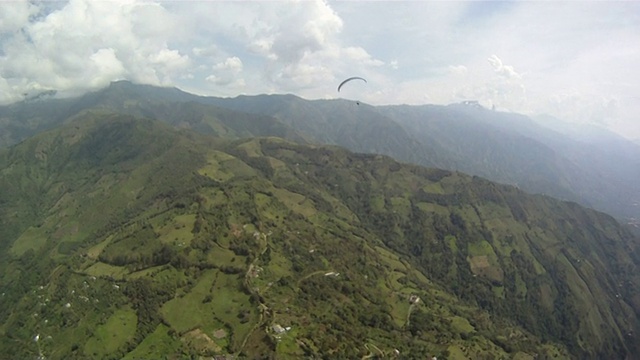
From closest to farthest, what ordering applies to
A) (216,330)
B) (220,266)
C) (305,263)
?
(216,330) → (220,266) → (305,263)

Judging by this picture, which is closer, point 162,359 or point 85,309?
point 162,359

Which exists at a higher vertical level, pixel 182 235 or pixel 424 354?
pixel 182 235

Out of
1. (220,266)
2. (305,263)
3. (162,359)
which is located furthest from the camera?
(305,263)

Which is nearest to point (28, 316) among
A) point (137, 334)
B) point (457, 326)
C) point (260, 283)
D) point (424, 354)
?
point (137, 334)

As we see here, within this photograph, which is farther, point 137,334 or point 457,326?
point 457,326

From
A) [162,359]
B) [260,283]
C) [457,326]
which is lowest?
[457,326]

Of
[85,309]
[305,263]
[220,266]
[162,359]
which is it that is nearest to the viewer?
[162,359]

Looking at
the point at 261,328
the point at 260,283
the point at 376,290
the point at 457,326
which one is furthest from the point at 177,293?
the point at 457,326

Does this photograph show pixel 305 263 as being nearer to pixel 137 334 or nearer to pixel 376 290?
pixel 376 290

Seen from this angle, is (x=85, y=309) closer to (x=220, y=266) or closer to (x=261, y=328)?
(x=220, y=266)
